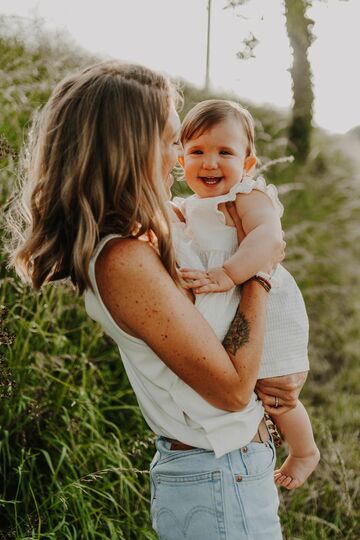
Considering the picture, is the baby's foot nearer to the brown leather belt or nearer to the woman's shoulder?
the brown leather belt

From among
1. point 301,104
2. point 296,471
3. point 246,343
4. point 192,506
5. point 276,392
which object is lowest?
point 301,104

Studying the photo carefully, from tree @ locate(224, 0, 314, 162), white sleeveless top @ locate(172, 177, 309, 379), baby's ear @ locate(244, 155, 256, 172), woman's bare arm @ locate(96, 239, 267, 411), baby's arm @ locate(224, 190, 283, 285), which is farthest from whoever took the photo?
tree @ locate(224, 0, 314, 162)

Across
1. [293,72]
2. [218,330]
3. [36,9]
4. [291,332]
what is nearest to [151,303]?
[218,330]

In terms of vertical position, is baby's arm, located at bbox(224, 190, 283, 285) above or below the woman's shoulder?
below

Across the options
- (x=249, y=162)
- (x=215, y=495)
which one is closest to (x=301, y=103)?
(x=249, y=162)

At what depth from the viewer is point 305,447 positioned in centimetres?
206

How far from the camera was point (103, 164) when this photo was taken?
1505mm

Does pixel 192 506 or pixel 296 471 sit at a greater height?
pixel 192 506

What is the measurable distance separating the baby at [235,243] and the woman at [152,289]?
87 mm

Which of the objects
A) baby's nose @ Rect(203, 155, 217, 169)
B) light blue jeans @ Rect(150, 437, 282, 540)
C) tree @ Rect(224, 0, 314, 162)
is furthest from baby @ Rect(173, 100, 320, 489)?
tree @ Rect(224, 0, 314, 162)

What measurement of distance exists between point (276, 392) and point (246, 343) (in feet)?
0.89

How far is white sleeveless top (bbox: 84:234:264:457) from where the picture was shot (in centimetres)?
156

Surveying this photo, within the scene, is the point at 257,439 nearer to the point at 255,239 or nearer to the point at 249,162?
the point at 255,239

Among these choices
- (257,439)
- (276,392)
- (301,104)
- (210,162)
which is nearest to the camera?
(257,439)
